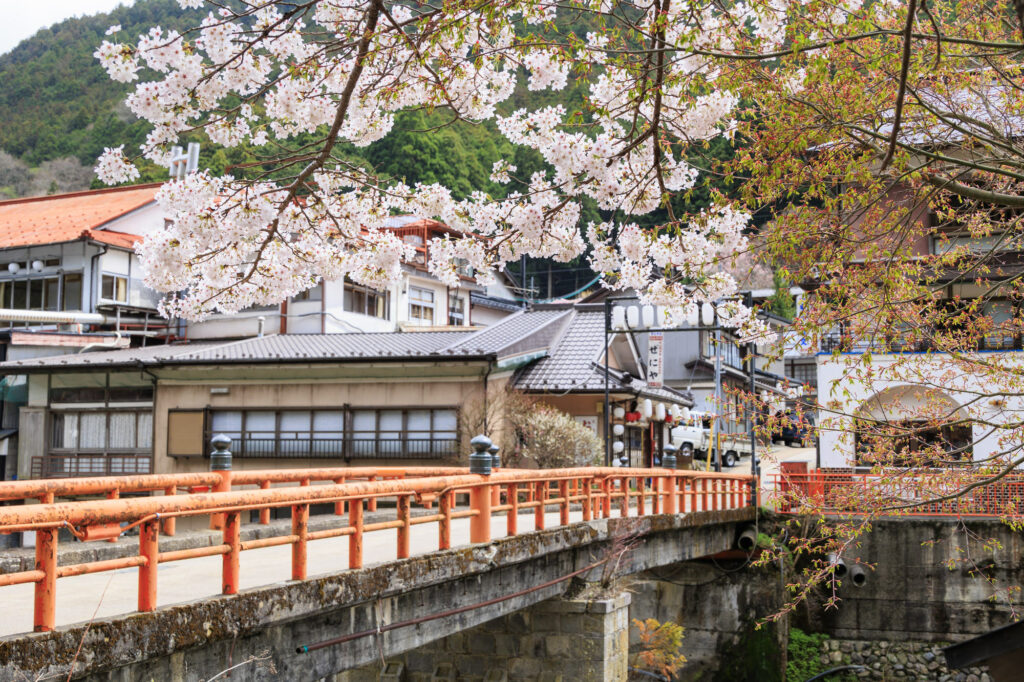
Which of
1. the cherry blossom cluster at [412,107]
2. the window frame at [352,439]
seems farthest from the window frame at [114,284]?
the cherry blossom cluster at [412,107]

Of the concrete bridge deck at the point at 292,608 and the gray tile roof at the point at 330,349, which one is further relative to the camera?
the gray tile roof at the point at 330,349

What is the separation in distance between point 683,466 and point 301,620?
86.0ft

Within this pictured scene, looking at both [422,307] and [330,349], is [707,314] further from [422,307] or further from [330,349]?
[422,307]

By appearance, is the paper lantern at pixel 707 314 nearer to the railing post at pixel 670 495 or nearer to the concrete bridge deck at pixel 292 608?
the railing post at pixel 670 495

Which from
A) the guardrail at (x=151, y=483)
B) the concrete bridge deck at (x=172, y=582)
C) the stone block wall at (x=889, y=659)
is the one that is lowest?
the stone block wall at (x=889, y=659)

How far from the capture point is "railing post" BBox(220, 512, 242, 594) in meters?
6.48

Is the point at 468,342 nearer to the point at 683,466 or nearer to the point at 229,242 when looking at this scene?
the point at 683,466

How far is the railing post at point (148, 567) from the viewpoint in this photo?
5816 millimetres

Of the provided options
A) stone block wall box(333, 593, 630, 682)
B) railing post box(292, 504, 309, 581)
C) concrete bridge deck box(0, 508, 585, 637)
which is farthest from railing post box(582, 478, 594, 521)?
railing post box(292, 504, 309, 581)

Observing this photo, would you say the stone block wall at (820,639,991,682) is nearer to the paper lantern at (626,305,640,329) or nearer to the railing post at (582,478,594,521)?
the paper lantern at (626,305,640,329)

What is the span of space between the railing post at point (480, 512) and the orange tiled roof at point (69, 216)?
23702 mm

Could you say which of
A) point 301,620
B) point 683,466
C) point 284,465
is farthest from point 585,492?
point 683,466

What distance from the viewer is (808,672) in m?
20.5

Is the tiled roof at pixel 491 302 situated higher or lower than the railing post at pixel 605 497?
higher
